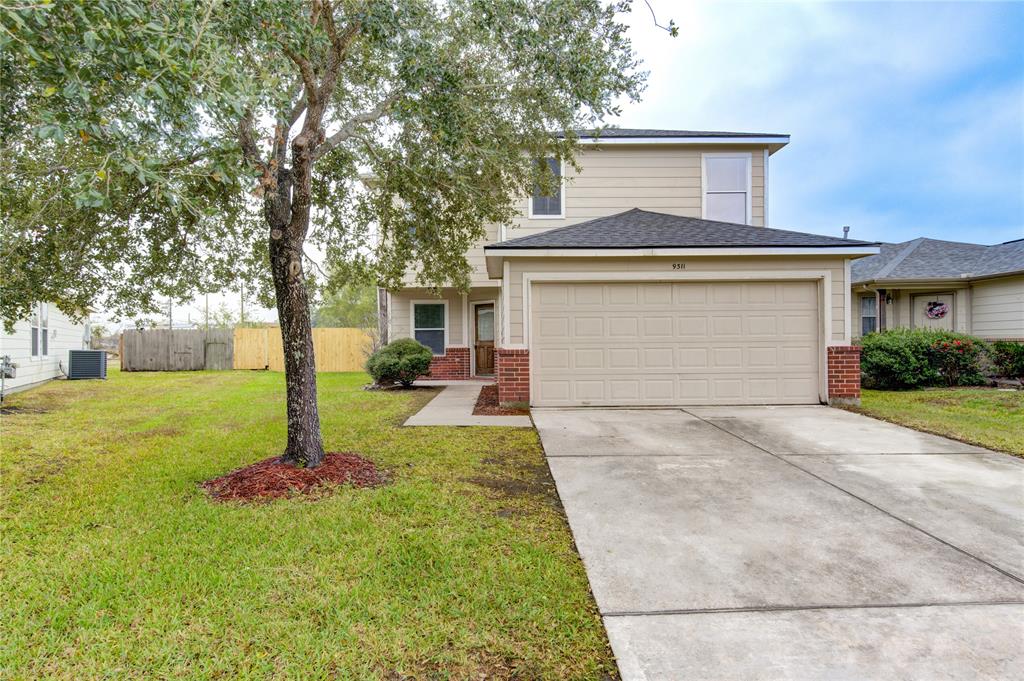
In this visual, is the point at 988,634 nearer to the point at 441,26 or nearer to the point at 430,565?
the point at 430,565

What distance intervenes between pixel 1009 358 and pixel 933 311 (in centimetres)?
244

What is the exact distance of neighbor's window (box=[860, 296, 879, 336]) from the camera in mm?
14406

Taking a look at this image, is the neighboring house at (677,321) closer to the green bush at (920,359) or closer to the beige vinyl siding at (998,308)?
the green bush at (920,359)

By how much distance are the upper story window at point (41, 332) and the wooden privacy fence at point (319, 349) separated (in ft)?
19.8

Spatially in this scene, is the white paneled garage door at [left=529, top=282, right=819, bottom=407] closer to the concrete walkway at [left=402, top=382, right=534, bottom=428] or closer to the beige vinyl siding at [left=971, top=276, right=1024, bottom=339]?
the concrete walkway at [left=402, top=382, right=534, bottom=428]

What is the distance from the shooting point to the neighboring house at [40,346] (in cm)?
1121

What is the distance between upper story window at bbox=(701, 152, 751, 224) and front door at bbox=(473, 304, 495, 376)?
625cm

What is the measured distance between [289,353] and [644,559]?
3581 mm

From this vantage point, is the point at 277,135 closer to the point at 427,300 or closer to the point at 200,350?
the point at 427,300

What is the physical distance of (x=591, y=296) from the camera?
A: 8820 millimetres

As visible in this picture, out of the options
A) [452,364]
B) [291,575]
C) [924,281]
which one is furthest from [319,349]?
A: [924,281]

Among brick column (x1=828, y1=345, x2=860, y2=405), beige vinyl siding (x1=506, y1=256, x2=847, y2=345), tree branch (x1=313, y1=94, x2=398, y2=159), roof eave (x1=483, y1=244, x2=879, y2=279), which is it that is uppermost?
tree branch (x1=313, y1=94, x2=398, y2=159)

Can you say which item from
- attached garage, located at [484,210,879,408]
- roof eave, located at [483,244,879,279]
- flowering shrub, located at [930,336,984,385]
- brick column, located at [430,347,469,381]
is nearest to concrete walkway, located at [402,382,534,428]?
attached garage, located at [484,210,879,408]

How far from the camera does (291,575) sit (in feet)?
9.67
